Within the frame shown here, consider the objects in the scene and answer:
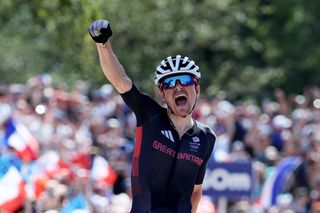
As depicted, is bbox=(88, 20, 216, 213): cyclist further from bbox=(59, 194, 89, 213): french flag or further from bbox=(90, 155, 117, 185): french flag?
bbox=(90, 155, 117, 185): french flag

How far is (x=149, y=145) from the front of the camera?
1019cm

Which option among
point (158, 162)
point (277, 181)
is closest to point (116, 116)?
point (277, 181)

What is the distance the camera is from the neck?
1035 centimetres

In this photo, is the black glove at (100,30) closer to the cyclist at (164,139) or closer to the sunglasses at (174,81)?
the cyclist at (164,139)

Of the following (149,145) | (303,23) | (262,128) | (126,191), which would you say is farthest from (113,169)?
(303,23)

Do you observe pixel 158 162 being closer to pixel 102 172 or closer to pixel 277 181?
pixel 102 172

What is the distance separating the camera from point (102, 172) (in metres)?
17.4

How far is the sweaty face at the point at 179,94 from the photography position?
33.6ft

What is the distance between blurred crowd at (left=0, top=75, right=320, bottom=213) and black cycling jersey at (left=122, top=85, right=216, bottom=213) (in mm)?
4612

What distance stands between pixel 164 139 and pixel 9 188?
4863mm

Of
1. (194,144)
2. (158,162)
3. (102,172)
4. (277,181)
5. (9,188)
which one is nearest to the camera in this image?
(158,162)

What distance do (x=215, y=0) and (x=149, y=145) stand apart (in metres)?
21.5

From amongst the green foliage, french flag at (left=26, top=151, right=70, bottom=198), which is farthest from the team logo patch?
the green foliage

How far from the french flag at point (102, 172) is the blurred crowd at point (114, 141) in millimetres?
83
